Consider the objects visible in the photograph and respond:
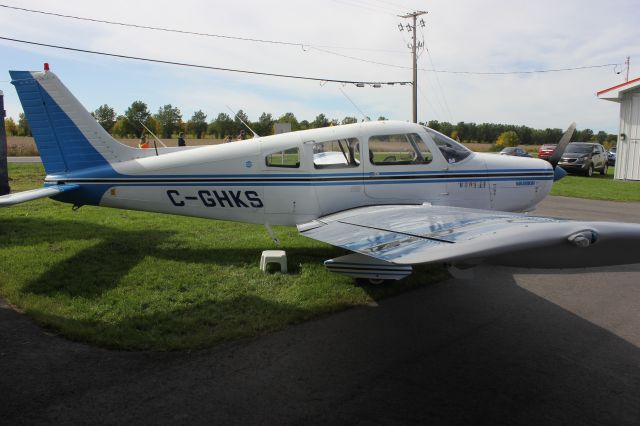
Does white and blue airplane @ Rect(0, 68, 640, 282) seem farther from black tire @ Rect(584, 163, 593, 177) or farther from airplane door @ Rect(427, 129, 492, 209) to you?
black tire @ Rect(584, 163, 593, 177)

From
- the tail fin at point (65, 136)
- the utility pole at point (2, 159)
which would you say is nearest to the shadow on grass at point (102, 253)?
the utility pole at point (2, 159)

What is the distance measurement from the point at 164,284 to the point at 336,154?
300 centimetres

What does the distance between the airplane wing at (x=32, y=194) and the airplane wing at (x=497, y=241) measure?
11.4ft

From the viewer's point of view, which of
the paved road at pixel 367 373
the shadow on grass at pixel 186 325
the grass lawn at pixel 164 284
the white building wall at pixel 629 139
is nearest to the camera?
the paved road at pixel 367 373

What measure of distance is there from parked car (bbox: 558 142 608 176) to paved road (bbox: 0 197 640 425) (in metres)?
22.1

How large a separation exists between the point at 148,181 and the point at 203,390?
4.02 meters

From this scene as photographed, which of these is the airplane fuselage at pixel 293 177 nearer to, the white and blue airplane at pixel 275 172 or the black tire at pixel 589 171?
the white and blue airplane at pixel 275 172

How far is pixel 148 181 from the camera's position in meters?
6.45

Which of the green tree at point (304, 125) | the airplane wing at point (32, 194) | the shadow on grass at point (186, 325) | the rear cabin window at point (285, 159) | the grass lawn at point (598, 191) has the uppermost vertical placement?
the green tree at point (304, 125)

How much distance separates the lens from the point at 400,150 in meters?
6.54

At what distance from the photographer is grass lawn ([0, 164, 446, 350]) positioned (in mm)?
4293

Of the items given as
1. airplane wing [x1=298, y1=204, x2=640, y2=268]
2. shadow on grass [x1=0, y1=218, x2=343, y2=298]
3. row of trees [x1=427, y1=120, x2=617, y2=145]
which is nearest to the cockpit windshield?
airplane wing [x1=298, y1=204, x2=640, y2=268]

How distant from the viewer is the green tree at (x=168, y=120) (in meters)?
63.1

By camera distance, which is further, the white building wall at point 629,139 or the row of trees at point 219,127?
the row of trees at point 219,127
